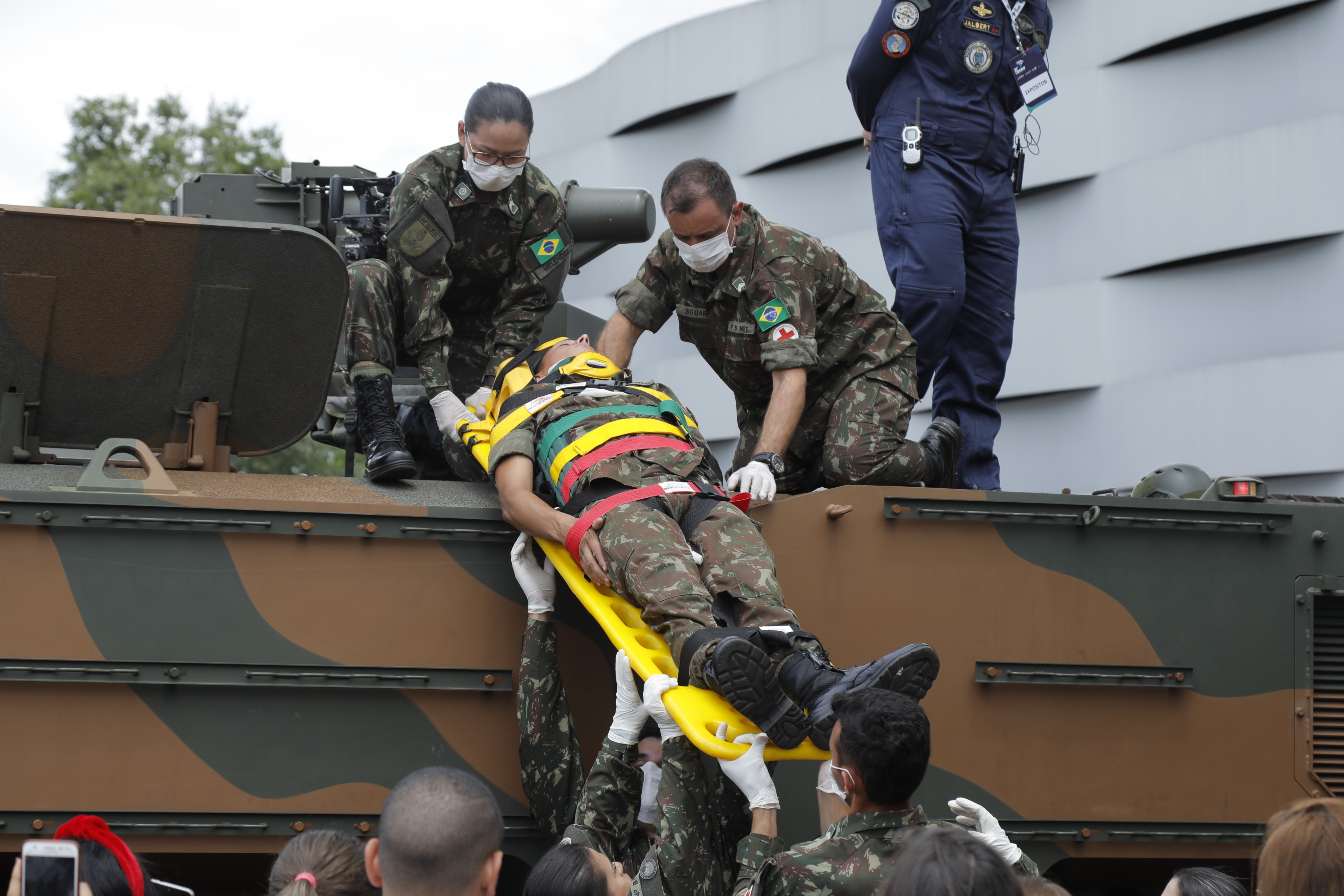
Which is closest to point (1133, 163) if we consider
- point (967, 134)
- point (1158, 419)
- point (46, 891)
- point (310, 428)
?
point (1158, 419)

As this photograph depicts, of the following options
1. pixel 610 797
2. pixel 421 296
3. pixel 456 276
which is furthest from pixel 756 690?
pixel 456 276

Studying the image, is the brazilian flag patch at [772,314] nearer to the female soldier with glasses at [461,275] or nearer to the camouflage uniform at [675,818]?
the female soldier with glasses at [461,275]

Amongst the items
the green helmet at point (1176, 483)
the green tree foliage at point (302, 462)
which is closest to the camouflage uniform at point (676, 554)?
the green helmet at point (1176, 483)

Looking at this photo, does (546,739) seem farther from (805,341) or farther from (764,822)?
(805,341)

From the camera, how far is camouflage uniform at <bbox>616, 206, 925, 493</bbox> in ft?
14.9

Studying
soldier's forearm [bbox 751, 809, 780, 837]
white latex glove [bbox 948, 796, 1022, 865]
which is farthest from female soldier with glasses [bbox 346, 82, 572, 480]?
white latex glove [bbox 948, 796, 1022, 865]

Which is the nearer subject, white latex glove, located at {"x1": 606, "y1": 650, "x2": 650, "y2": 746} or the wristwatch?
white latex glove, located at {"x1": 606, "y1": 650, "x2": 650, "y2": 746}

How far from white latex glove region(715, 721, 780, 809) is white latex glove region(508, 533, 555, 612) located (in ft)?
2.82

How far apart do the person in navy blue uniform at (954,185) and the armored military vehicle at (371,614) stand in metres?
1.01

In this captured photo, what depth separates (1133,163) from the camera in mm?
14414

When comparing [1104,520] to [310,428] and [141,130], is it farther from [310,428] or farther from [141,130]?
[141,130]

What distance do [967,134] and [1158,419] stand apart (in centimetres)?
984

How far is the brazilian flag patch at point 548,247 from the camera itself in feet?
17.1

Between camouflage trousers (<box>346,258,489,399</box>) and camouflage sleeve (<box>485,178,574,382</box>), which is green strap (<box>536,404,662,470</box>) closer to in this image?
camouflage trousers (<box>346,258,489,399</box>)
